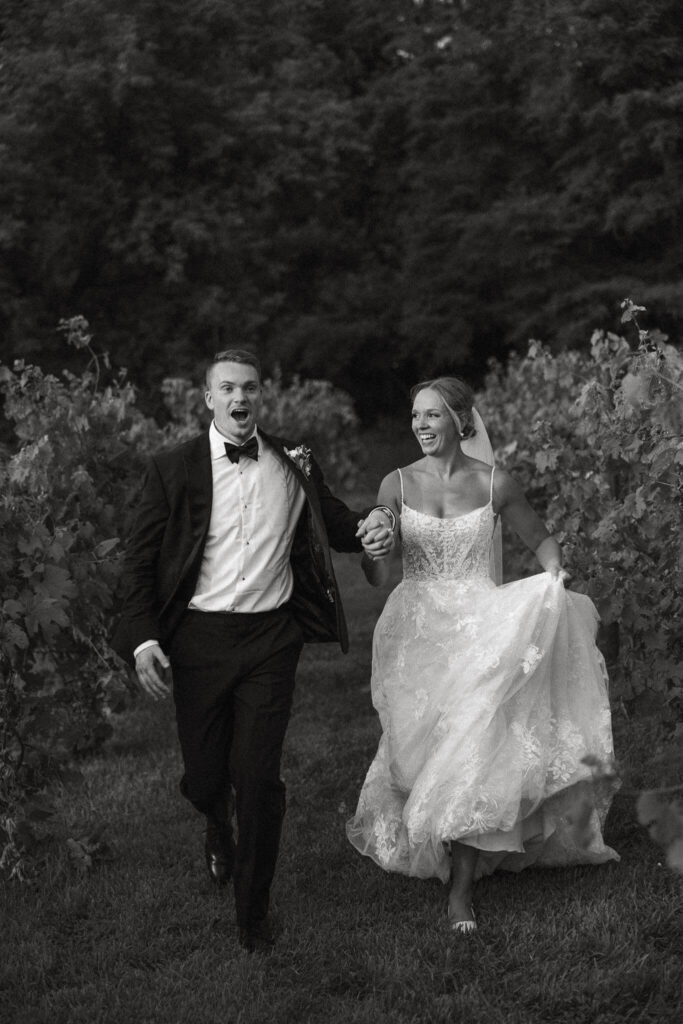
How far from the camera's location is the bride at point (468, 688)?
4.02m

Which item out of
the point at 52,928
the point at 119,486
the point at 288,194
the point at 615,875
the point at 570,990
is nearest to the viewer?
the point at 570,990

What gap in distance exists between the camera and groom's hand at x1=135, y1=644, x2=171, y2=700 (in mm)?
3855

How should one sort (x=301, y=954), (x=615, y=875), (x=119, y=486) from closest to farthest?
(x=301, y=954) < (x=615, y=875) < (x=119, y=486)

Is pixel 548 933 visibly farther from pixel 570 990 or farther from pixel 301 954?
pixel 301 954

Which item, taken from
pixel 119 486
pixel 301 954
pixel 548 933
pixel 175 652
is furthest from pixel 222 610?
pixel 119 486

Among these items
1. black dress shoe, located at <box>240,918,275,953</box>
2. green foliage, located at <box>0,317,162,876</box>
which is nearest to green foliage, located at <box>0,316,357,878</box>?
green foliage, located at <box>0,317,162,876</box>

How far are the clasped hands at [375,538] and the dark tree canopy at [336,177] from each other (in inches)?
684

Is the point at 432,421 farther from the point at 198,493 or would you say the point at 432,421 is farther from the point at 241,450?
the point at 198,493

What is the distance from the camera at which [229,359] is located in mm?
4133

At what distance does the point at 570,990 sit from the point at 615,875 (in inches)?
35.1

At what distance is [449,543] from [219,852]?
1412 mm

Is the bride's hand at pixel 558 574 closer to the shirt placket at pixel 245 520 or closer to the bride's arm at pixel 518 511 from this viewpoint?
the bride's arm at pixel 518 511

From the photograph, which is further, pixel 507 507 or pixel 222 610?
pixel 507 507

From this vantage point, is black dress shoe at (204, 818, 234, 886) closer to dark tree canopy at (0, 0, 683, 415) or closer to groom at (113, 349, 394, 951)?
groom at (113, 349, 394, 951)
